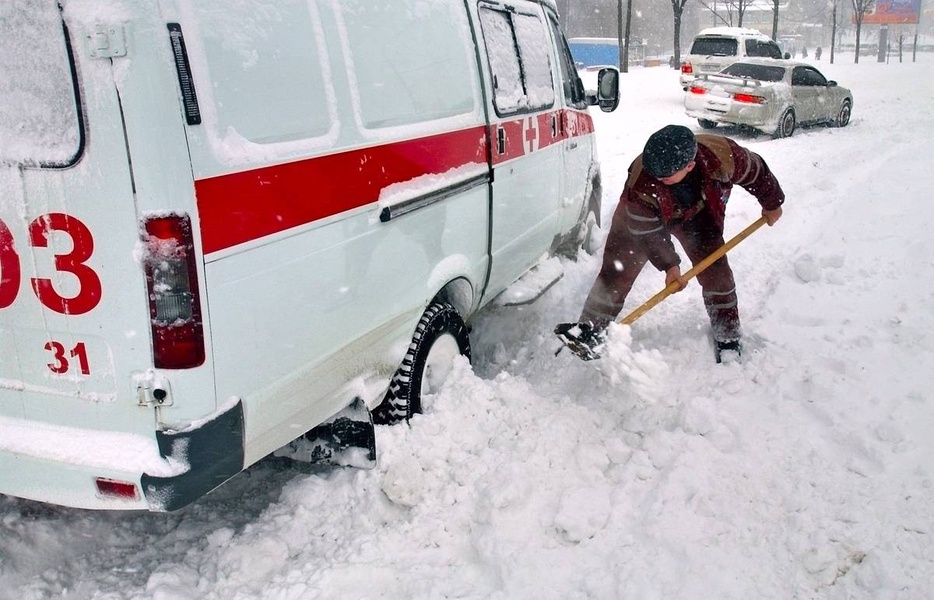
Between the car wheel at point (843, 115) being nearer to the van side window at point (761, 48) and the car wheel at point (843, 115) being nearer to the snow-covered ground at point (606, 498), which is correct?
the van side window at point (761, 48)

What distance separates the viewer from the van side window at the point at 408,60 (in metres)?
2.75

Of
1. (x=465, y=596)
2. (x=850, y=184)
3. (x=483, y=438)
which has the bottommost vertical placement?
(x=465, y=596)

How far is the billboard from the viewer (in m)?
53.1

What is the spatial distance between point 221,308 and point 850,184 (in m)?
7.67

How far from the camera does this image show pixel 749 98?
12469 millimetres

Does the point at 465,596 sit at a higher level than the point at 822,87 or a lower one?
lower

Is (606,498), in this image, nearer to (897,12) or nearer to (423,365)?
(423,365)

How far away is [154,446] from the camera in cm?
224

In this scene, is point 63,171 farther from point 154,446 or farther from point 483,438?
point 483,438

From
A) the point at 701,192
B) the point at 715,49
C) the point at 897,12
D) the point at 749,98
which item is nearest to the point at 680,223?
the point at 701,192

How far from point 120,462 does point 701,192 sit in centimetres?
312

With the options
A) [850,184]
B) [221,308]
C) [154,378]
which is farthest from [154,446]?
[850,184]

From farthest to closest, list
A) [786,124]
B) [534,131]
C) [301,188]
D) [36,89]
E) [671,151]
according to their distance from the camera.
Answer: [786,124] → [534,131] → [671,151] → [301,188] → [36,89]

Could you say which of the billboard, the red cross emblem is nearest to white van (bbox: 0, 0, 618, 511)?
the red cross emblem
